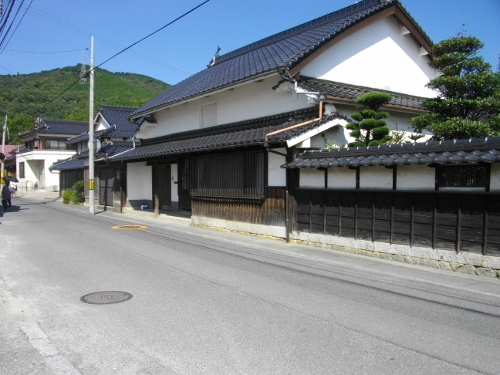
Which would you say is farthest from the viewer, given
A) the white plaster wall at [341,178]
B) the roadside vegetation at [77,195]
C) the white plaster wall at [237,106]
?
the roadside vegetation at [77,195]

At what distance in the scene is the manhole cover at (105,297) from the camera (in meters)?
5.91

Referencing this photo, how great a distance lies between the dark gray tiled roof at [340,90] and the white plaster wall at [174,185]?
9.68m

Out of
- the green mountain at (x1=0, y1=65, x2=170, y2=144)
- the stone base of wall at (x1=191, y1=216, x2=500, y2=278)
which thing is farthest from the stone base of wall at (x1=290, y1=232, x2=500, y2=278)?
the green mountain at (x1=0, y1=65, x2=170, y2=144)

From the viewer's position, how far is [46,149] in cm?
4534

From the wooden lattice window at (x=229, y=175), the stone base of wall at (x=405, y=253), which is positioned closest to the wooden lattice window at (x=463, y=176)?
the stone base of wall at (x=405, y=253)

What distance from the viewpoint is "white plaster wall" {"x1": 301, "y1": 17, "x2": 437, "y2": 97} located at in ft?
46.5

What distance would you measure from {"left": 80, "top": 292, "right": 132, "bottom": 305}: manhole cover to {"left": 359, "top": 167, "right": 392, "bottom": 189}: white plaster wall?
19.7ft

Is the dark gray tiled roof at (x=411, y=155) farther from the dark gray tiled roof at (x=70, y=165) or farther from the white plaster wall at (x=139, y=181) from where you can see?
the dark gray tiled roof at (x=70, y=165)

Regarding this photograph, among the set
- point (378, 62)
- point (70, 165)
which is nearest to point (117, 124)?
point (70, 165)

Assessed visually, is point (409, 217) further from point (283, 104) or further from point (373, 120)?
point (283, 104)

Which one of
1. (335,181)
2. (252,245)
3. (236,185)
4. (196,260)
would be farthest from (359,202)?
(236,185)

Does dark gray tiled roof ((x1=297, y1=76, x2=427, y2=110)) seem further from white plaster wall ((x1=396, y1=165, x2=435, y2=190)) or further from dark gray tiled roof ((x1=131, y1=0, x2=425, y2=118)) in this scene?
white plaster wall ((x1=396, y1=165, x2=435, y2=190))

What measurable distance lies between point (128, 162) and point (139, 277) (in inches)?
616

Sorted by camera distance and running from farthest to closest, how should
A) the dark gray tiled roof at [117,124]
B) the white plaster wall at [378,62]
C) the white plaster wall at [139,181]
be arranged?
1. the dark gray tiled roof at [117,124]
2. the white plaster wall at [139,181]
3. the white plaster wall at [378,62]
